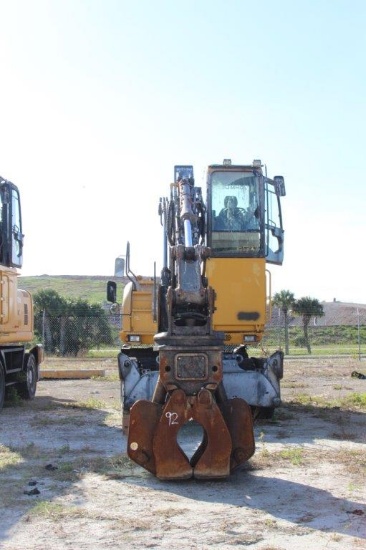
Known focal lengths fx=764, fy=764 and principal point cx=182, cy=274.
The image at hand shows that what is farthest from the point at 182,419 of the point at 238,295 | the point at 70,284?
the point at 70,284

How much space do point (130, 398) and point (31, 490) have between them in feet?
11.7

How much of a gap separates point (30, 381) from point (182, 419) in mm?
9671

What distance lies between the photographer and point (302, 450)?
943 centimetres

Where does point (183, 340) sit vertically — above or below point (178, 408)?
above

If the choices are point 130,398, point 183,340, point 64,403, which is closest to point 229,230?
point 130,398

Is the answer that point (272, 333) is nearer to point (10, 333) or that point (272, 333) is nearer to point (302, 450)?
point (10, 333)

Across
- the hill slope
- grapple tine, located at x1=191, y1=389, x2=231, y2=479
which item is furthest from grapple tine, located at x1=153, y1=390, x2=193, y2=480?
the hill slope

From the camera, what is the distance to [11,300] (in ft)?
45.9

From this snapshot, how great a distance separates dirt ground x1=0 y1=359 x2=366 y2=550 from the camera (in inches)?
230

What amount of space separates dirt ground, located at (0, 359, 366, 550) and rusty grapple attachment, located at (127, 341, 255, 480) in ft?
0.63

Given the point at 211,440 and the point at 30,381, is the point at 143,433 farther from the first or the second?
the point at 30,381

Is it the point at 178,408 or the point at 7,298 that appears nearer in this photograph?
the point at 178,408

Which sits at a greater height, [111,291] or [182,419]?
[111,291]

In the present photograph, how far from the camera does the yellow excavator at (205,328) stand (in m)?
7.60
